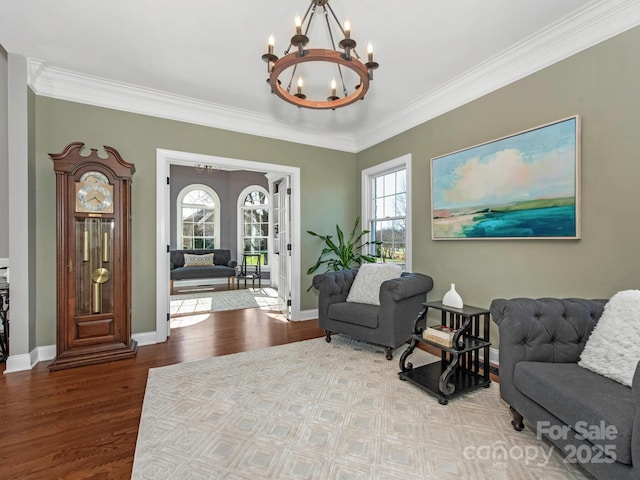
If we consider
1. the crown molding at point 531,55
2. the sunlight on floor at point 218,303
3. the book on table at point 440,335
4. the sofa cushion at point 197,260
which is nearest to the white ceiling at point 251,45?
the crown molding at point 531,55

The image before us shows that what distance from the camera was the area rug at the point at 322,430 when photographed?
1.52 metres

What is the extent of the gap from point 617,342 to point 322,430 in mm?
1664

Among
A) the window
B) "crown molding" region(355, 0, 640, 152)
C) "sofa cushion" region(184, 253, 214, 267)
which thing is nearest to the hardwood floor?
the window

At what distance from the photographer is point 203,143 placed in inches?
146

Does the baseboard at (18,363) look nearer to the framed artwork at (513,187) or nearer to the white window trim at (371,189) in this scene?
the white window trim at (371,189)

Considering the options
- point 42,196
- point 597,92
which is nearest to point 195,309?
point 42,196

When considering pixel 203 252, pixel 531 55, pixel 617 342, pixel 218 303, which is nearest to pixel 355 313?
pixel 617 342

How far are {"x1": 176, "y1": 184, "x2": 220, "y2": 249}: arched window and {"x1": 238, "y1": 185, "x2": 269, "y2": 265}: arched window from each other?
65 centimetres

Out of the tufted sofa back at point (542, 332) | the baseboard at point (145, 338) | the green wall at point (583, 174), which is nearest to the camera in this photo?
the tufted sofa back at point (542, 332)

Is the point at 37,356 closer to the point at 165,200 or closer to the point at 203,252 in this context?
the point at 165,200

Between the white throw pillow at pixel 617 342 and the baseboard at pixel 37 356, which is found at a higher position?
the white throw pillow at pixel 617 342

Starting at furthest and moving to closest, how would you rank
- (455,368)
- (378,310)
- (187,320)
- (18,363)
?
(187,320), (378,310), (18,363), (455,368)

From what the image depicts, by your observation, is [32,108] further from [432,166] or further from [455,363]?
[455,363]

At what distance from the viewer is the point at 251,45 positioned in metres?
2.57
